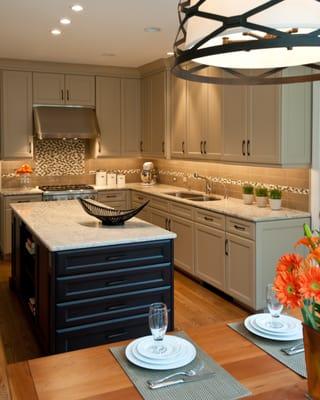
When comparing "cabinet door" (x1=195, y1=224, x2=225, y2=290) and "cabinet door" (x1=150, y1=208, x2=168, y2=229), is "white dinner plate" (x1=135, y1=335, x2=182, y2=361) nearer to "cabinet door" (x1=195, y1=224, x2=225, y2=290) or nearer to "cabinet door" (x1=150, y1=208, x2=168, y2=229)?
"cabinet door" (x1=195, y1=224, x2=225, y2=290)

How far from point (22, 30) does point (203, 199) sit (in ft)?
8.96

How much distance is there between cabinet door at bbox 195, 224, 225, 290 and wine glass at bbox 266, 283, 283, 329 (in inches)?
106

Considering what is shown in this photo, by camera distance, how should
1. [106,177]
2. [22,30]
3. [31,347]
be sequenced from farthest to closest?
[106,177] < [22,30] < [31,347]

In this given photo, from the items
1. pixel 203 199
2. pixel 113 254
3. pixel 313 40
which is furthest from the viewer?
pixel 203 199

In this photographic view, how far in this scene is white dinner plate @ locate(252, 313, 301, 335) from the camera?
5.64 feet

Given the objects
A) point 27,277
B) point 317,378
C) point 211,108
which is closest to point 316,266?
point 317,378

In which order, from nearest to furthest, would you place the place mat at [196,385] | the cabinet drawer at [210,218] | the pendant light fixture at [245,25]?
the pendant light fixture at [245,25]
the place mat at [196,385]
the cabinet drawer at [210,218]

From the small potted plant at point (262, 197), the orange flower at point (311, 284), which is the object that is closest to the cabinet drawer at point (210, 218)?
the small potted plant at point (262, 197)

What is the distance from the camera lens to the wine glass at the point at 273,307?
1673mm

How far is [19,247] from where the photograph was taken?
4379 millimetres

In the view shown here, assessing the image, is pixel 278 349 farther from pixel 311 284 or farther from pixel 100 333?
pixel 100 333

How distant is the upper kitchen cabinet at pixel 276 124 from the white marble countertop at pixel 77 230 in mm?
1392

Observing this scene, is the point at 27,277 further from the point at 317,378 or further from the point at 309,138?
the point at 317,378

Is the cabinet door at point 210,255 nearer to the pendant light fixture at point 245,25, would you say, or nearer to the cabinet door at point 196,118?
the cabinet door at point 196,118
